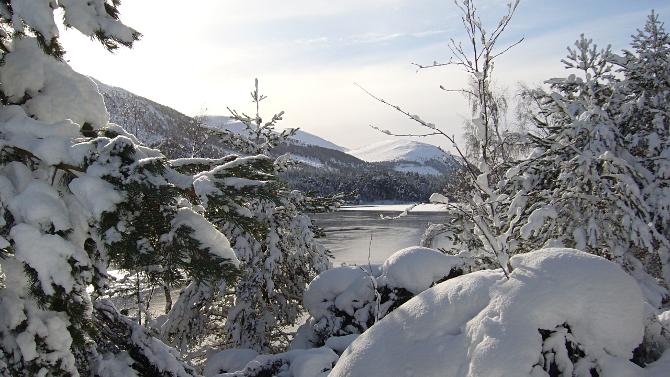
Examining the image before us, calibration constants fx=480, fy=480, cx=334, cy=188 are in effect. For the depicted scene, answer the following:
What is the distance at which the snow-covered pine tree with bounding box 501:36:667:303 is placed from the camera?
729 centimetres

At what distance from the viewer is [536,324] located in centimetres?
232

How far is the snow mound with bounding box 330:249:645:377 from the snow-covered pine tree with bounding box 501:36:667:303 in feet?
13.9

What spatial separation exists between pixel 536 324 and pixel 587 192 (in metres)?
6.43

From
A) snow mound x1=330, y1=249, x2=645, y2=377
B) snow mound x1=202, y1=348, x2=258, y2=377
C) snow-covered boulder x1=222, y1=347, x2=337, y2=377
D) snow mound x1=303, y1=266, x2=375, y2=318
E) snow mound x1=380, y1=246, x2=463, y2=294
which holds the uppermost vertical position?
snow mound x1=330, y1=249, x2=645, y2=377

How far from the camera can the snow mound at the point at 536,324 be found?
2283 mm

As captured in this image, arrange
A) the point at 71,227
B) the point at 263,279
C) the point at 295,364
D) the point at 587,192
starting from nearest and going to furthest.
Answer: the point at 71,227 < the point at 295,364 < the point at 587,192 < the point at 263,279

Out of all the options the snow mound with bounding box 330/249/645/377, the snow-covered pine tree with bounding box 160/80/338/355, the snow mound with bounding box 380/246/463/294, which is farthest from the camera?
the snow-covered pine tree with bounding box 160/80/338/355

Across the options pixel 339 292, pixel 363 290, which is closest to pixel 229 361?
pixel 339 292

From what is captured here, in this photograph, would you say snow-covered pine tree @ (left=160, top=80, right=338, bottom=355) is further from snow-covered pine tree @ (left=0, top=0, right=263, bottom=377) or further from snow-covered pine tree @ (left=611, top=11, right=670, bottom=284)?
snow-covered pine tree @ (left=0, top=0, right=263, bottom=377)

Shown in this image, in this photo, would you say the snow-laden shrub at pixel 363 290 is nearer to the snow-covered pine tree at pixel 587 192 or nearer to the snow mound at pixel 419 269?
the snow mound at pixel 419 269

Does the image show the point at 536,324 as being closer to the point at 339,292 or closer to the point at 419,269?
the point at 419,269

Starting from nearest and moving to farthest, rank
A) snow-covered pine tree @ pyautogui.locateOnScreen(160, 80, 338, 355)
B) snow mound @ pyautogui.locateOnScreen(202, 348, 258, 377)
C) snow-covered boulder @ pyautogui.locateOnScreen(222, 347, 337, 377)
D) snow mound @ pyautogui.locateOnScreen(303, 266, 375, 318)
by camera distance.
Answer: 1. snow-covered boulder @ pyautogui.locateOnScreen(222, 347, 337, 377)
2. snow mound @ pyautogui.locateOnScreen(202, 348, 258, 377)
3. snow mound @ pyautogui.locateOnScreen(303, 266, 375, 318)
4. snow-covered pine tree @ pyautogui.locateOnScreen(160, 80, 338, 355)

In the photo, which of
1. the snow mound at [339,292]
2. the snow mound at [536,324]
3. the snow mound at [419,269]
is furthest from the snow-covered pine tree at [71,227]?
the snow mound at [339,292]

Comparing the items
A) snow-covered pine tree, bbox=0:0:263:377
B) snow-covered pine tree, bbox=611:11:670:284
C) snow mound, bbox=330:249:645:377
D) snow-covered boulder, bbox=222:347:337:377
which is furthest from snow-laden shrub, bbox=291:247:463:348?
snow-covered pine tree, bbox=0:0:263:377
